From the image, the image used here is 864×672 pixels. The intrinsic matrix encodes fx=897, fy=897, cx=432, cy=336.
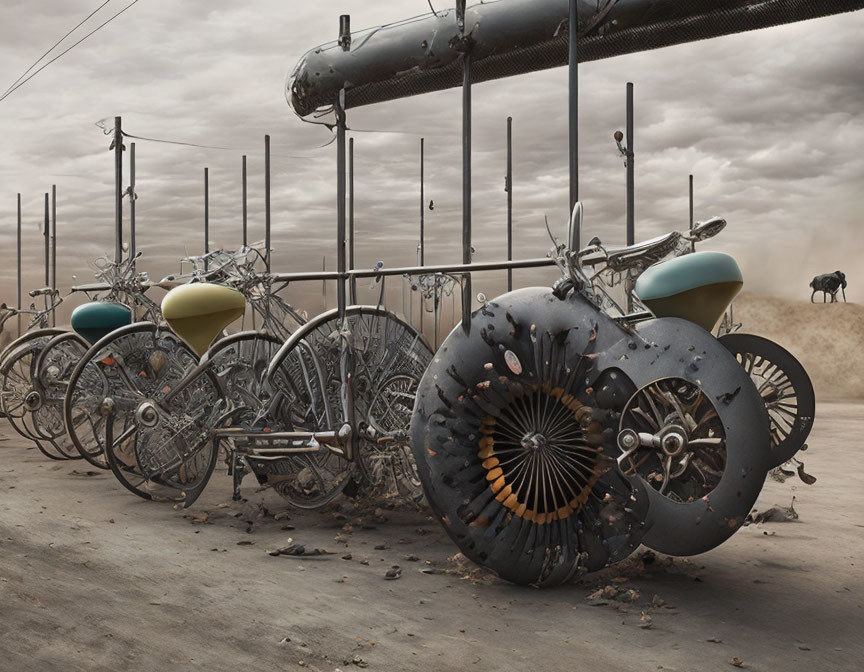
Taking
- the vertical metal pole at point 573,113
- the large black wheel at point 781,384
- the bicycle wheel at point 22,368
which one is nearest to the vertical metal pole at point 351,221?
the vertical metal pole at point 573,113

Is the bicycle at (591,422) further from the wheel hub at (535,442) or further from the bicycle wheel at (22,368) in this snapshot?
A: the bicycle wheel at (22,368)

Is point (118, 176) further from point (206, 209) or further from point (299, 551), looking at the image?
point (299, 551)

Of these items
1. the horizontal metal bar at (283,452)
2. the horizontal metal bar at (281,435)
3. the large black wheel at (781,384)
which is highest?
the large black wheel at (781,384)

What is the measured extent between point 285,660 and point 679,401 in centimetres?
229

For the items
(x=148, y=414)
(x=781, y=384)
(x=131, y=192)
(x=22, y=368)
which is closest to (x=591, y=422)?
(x=781, y=384)

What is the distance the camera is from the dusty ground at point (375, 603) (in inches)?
153

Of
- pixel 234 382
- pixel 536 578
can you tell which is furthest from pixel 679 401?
pixel 234 382

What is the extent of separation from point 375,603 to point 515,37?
5.40 meters

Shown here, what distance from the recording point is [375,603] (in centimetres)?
466

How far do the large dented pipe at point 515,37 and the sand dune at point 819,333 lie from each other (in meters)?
19.2

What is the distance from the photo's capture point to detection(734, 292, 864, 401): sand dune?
2784 cm

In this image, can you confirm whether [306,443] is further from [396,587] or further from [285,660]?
[285,660]

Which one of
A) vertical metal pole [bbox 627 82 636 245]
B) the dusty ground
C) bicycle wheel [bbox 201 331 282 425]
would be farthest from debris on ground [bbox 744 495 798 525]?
bicycle wheel [bbox 201 331 282 425]

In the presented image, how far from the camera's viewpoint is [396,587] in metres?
4.97
